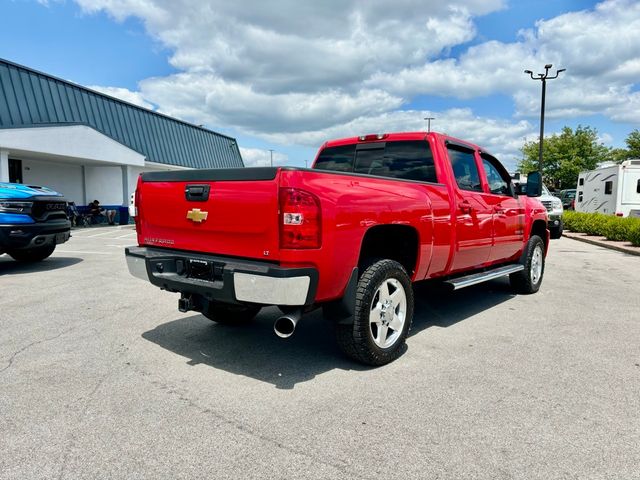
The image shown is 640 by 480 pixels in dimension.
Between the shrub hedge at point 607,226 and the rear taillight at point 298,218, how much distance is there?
40.6 ft

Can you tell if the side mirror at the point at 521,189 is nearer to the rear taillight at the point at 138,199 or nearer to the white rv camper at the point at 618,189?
the rear taillight at the point at 138,199

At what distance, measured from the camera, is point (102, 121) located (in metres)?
22.7

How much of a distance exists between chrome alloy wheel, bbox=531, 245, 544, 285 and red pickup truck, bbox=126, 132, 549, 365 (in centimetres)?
185

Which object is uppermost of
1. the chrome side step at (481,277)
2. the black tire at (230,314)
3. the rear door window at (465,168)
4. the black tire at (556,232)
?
the rear door window at (465,168)

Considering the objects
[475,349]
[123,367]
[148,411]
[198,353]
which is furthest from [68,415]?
[475,349]

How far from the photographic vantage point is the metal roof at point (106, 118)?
57.0 feet

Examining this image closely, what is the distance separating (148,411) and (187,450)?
583mm

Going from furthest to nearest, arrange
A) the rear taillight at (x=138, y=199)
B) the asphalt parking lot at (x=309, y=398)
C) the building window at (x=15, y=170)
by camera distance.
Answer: the building window at (x=15, y=170), the rear taillight at (x=138, y=199), the asphalt parking lot at (x=309, y=398)

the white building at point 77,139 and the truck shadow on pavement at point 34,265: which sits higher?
the white building at point 77,139

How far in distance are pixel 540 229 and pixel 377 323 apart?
448 centimetres

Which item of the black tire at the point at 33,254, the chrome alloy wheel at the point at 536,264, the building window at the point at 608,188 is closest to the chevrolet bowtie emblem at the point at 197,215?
the chrome alloy wheel at the point at 536,264

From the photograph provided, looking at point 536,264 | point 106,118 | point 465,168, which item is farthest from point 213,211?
point 106,118

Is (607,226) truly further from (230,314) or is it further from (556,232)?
(230,314)

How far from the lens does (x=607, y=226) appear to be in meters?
14.6
